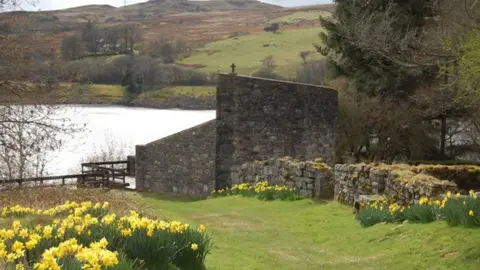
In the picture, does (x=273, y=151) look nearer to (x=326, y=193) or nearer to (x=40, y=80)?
(x=326, y=193)

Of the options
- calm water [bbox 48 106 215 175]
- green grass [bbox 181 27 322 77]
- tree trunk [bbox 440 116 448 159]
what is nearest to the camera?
tree trunk [bbox 440 116 448 159]

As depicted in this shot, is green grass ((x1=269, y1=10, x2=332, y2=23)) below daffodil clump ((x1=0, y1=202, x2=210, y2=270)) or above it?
above

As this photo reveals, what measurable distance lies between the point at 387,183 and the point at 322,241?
3.04 m

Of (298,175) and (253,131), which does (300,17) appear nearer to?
(253,131)

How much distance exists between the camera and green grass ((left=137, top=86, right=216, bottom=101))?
191 ft

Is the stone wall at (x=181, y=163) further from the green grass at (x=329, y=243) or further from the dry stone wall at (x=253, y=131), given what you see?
the green grass at (x=329, y=243)

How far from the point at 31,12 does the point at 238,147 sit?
9.00 m

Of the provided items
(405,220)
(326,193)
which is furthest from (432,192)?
(326,193)

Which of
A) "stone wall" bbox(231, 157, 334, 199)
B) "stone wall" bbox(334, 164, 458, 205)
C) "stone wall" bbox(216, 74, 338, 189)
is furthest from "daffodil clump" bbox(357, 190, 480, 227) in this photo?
"stone wall" bbox(216, 74, 338, 189)

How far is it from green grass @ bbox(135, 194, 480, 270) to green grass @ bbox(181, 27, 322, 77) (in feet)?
213

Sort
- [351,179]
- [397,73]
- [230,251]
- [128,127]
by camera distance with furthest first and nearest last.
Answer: [128,127], [397,73], [351,179], [230,251]

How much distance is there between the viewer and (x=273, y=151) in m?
22.0

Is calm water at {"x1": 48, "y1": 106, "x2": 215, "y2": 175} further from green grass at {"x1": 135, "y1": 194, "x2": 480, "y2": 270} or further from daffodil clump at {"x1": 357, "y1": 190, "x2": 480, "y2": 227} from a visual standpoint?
daffodil clump at {"x1": 357, "y1": 190, "x2": 480, "y2": 227}

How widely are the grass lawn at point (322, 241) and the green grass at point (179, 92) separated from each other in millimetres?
44388
